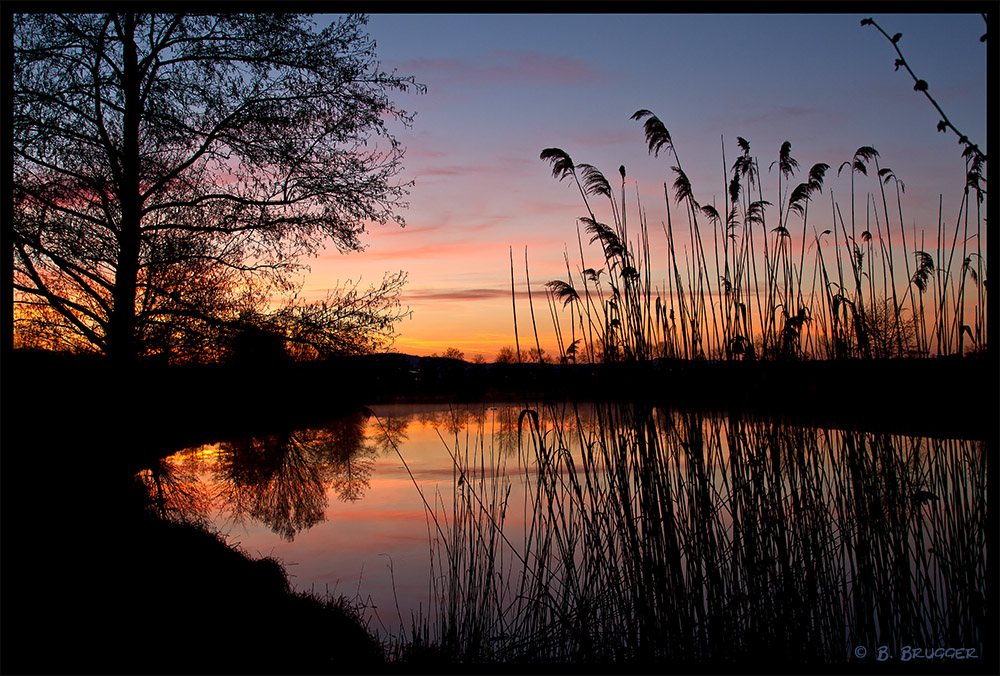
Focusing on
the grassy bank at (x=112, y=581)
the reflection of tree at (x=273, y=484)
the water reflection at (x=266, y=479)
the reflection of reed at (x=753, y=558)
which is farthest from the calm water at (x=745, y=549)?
the reflection of tree at (x=273, y=484)

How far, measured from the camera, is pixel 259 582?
3709 millimetres

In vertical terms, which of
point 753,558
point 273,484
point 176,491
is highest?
point 753,558

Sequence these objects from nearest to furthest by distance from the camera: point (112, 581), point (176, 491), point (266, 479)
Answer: point (112, 581), point (176, 491), point (266, 479)

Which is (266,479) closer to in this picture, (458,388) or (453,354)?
(453,354)

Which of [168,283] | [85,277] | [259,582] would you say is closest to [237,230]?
[168,283]

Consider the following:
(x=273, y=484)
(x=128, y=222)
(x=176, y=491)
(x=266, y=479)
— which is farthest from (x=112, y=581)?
(x=266, y=479)

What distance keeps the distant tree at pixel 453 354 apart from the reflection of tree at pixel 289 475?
2.05 meters

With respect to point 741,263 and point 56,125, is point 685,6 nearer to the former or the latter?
point 741,263

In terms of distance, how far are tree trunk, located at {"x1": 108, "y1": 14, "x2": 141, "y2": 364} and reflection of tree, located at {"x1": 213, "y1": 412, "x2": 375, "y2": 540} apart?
6.42ft

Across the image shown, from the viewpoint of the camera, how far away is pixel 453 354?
595 centimetres

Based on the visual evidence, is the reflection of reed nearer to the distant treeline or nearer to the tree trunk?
the distant treeline

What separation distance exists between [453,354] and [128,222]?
2.90 meters

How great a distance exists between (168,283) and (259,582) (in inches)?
123

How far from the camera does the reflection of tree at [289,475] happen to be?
6148 mm
